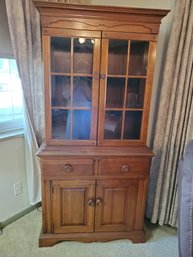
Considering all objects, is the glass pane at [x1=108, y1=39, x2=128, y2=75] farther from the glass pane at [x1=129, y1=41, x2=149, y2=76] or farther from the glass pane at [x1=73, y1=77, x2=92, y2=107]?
the glass pane at [x1=73, y1=77, x2=92, y2=107]

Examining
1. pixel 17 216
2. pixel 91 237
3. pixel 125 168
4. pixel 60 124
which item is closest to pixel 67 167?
pixel 60 124

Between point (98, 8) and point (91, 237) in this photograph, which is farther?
point (91, 237)

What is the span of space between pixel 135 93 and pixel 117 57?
0.31 metres

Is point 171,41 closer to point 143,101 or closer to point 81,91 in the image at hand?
point 143,101

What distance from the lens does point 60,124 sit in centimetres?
150

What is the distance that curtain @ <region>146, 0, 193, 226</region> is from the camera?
1494mm

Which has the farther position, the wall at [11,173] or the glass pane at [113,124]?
the wall at [11,173]

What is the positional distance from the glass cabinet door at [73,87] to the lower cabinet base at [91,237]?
2.75 ft

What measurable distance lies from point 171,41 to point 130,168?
1.09 metres

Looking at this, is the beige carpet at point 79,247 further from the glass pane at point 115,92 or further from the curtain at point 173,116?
the glass pane at point 115,92

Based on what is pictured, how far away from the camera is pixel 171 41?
154 cm

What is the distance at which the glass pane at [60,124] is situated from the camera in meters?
1.47

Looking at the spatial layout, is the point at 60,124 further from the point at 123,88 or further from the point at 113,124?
the point at 123,88

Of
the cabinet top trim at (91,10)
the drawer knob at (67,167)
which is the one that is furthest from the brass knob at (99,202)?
the cabinet top trim at (91,10)
